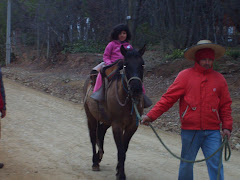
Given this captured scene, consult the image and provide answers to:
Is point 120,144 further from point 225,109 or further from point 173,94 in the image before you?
point 225,109

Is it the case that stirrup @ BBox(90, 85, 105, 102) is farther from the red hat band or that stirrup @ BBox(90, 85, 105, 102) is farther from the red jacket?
the red hat band

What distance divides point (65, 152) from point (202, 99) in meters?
4.35

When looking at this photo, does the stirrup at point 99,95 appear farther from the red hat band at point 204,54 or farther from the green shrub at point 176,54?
the green shrub at point 176,54

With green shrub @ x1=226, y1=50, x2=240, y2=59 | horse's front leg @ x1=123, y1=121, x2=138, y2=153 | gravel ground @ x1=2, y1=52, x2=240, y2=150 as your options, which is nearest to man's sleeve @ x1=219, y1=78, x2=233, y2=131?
horse's front leg @ x1=123, y1=121, x2=138, y2=153

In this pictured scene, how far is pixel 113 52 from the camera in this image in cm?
634

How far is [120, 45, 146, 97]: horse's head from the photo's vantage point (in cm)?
499

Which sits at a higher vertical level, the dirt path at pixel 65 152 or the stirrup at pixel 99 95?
the stirrup at pixel 99 95

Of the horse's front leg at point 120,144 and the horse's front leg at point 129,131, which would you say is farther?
the horse's front leg at point 129,131

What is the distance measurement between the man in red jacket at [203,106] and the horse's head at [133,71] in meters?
0.84

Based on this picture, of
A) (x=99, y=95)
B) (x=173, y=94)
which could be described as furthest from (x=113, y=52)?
(x=173, y=94)

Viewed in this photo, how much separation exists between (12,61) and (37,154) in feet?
71.7

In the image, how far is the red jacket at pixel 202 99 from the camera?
3.99m

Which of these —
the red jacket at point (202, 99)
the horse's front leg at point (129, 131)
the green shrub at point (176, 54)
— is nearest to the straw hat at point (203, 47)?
the red jacket at point (202, 99)

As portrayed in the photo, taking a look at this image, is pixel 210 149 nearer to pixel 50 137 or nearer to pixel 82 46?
pixel 50 137
